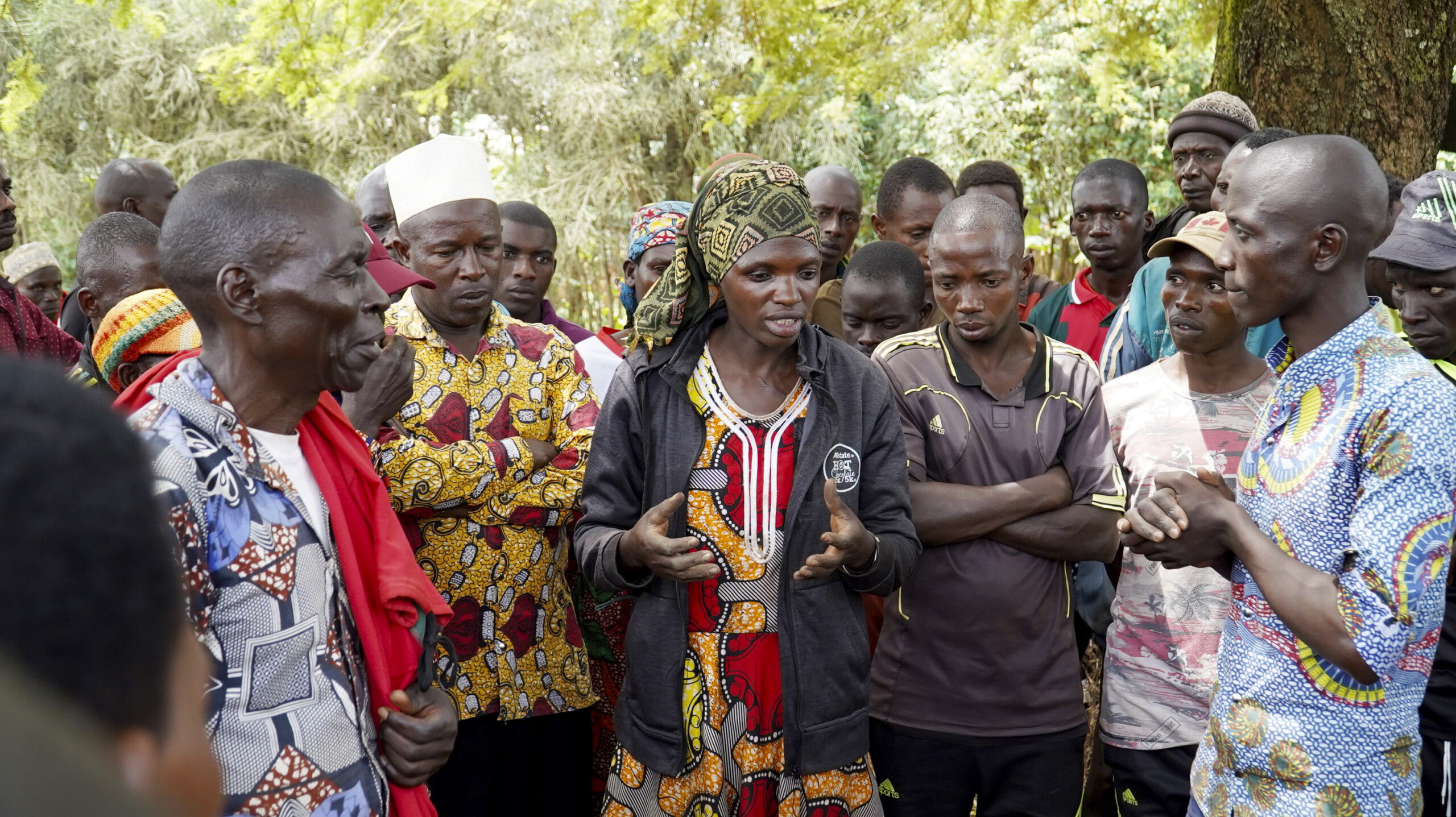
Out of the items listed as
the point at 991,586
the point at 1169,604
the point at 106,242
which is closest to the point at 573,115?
the point at 106,242

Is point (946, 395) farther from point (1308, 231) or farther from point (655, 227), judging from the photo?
point (655, 227)

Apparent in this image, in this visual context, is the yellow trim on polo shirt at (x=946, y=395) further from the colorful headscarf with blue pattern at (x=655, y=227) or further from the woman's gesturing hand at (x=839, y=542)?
the colorful headscarf with blue pattern at (x=655, y=227)

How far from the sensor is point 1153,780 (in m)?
3.11

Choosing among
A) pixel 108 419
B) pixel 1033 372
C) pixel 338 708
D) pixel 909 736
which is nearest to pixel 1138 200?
pixel 1033 372

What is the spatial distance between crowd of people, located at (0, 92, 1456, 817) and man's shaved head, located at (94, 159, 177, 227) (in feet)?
5.64

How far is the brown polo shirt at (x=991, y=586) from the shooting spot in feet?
10.3

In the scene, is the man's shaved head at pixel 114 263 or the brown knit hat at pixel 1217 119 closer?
the man's shaved head at pixel 114 263

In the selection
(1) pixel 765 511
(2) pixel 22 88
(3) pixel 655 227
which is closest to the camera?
(1) pixel 765 511

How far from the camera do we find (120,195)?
234 inches

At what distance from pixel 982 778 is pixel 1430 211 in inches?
83.1

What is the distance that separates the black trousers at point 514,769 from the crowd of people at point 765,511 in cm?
1

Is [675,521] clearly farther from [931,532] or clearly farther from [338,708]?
[338,708]

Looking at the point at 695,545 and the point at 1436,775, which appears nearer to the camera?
the point at 695,545

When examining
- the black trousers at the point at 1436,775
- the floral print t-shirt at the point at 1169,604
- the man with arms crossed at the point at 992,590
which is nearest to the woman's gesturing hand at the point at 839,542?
the man with arms crossed at the point at 992,590
